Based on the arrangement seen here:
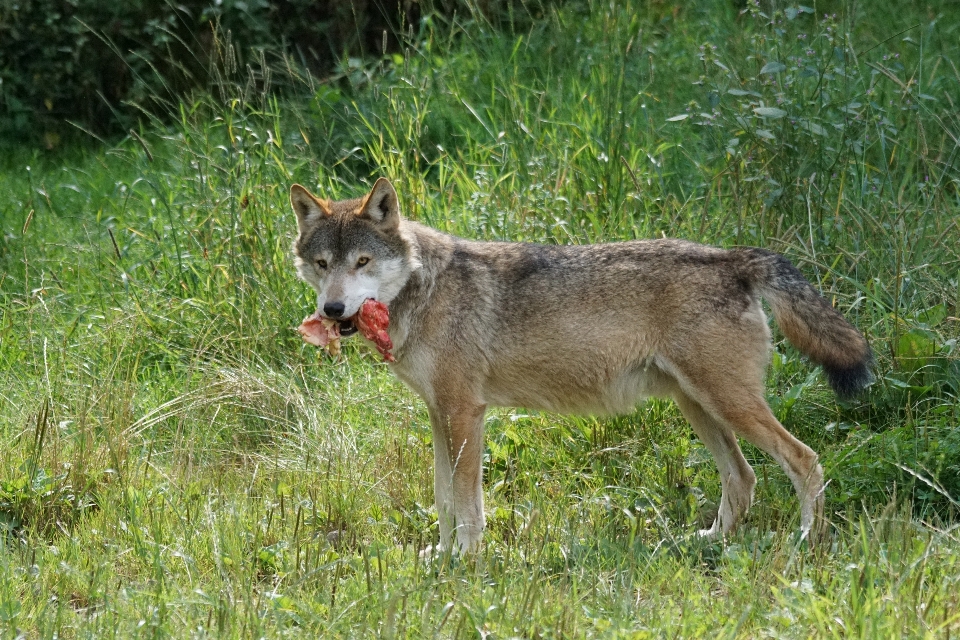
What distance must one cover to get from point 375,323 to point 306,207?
802 millimetres

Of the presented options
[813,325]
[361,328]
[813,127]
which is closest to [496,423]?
[361,328]

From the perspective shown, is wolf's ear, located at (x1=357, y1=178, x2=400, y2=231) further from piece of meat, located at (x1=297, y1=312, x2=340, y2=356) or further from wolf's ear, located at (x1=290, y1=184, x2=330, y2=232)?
piece of meat, located at (x1=297, y1=312, x2=340, y2=356)

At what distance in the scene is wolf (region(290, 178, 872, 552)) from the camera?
4.96 m

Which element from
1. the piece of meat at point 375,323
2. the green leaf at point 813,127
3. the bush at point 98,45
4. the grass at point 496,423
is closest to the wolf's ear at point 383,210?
the piece of meat at point 375,323

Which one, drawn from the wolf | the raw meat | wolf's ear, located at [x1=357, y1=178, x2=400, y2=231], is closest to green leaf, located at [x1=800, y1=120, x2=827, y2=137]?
the wolf

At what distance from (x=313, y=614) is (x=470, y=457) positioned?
152 centimetres

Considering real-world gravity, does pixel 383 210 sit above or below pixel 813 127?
below

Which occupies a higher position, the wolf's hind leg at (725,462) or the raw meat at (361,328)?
the raw meat at (361,328)

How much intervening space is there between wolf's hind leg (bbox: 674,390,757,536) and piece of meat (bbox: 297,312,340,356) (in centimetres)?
168

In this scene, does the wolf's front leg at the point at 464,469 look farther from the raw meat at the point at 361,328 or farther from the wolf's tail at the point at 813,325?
the wolf's tail at the point at 813,325

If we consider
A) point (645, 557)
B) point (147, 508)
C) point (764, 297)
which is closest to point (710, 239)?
point (764, 297)

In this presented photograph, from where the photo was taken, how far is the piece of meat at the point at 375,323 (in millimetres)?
5078

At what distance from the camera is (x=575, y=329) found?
17.2ft

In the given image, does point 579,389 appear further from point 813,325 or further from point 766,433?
point 813,325
